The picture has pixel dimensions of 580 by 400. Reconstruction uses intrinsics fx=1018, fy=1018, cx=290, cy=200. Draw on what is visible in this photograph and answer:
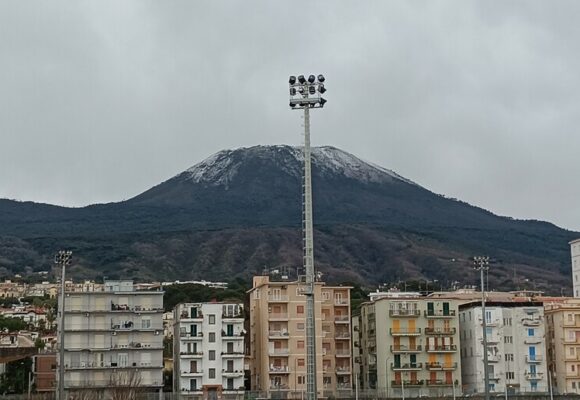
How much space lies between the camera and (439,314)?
82.0m

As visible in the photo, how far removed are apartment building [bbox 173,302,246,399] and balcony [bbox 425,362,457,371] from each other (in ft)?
48.8

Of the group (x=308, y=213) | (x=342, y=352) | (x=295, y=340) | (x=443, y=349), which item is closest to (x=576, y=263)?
(x=443, y=349)

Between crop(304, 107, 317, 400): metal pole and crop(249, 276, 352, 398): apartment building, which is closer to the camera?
crop(304, 107, 317, 400): metal pole

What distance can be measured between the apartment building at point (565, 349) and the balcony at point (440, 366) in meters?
8.69

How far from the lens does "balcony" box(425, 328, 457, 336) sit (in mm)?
81312

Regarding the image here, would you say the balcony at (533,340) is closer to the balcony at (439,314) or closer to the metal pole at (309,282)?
the balcony at (439,314)

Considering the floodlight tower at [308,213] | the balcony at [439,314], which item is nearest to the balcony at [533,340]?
the balcony at [439,314]

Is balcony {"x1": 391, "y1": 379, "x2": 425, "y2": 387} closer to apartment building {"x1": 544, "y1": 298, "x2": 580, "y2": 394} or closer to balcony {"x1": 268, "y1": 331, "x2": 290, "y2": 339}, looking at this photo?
balcony {"x1": 268, "y1": 331, "x2": 290, "y2": 339}

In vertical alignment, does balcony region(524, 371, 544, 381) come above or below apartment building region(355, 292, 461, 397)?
below

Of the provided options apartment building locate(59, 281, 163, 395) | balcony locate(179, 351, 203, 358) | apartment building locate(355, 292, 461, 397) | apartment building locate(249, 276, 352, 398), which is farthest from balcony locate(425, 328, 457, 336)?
apartment building locate(59, 281, 163, 395)

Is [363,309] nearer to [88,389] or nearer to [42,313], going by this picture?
[88,389]

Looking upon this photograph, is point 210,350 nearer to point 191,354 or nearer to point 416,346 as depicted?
point 191,354

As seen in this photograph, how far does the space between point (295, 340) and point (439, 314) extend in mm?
11942

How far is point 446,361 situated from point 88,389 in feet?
92.1
